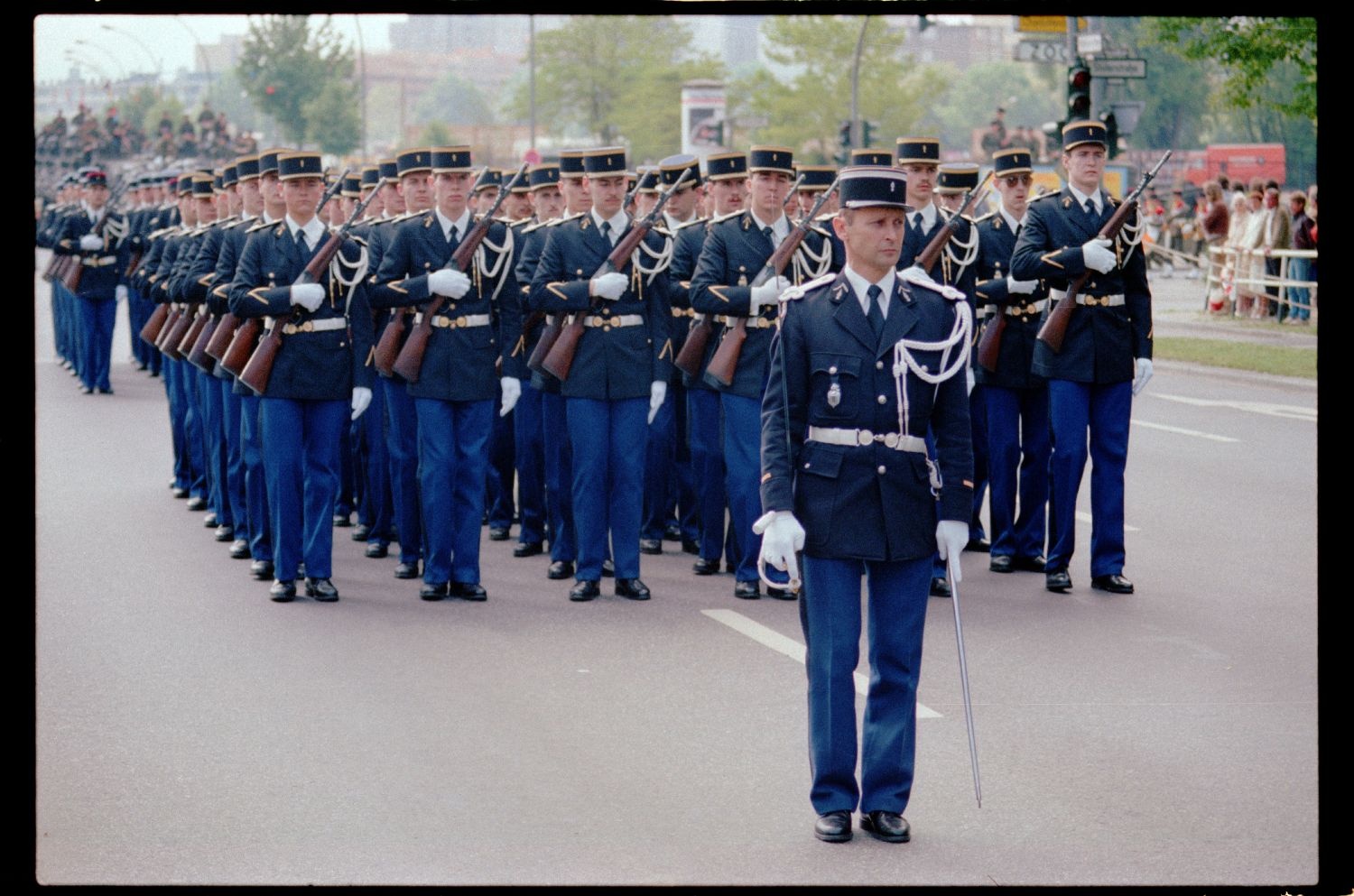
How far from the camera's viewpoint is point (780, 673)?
842 centimetres

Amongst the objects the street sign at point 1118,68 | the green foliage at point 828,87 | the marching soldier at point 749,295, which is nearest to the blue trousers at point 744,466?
the marching soldier at point 749,295

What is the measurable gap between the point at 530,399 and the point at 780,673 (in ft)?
14.1

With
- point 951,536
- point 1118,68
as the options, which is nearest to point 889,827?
point 951,536

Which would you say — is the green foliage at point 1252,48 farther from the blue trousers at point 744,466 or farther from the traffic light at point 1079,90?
the blue trousers at point 744,466

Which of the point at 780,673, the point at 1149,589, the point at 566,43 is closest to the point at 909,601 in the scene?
the point at 780,673

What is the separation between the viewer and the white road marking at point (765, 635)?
8430mm

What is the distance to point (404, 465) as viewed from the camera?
11.0 meters

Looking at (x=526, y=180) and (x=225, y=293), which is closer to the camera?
(x=225, y=293)

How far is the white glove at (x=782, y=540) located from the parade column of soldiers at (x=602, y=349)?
3864 mm

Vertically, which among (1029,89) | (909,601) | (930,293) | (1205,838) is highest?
(1029,89)

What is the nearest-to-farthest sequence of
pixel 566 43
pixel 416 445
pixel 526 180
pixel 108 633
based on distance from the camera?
pixel 108 633
pixel 416 445
pixel 526 180
pixel 566 43

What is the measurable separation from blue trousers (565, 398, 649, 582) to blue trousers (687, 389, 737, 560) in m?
0.73

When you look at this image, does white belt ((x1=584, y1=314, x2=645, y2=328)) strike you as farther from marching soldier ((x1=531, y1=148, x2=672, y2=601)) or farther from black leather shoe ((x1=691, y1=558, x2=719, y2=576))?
black leather shoe ((x1=691, y1=558, x2=719, y2=576))

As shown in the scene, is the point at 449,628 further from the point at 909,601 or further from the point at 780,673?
the point at 909,601
